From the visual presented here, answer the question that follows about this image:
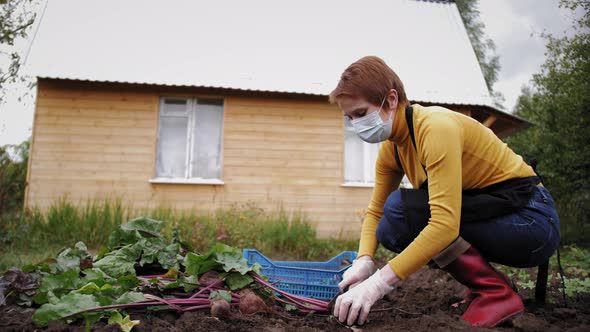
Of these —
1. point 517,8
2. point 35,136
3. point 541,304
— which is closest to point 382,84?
point 541,304

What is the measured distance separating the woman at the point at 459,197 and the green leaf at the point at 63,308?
108cm

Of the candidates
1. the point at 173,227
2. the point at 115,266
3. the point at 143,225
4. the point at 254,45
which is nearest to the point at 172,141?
the point at 173,227

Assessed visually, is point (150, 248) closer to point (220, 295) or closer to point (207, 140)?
point (220, 295)

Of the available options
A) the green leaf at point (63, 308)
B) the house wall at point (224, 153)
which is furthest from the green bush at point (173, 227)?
the green leaf at point (63, 308)

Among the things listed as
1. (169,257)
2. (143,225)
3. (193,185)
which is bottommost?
(169,257)

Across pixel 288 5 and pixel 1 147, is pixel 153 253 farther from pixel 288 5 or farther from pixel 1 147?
pixel 288 5

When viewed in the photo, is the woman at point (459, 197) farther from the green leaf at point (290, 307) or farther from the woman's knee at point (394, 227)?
the green leaf at point (290, 307)

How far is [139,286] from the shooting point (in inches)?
88.7

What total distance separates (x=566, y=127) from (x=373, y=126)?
205 inches

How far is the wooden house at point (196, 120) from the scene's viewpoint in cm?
751

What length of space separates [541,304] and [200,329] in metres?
1.83

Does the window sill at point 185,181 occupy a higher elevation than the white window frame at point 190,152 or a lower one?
lower

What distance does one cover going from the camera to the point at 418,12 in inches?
440

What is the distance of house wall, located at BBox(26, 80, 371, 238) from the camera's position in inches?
294
